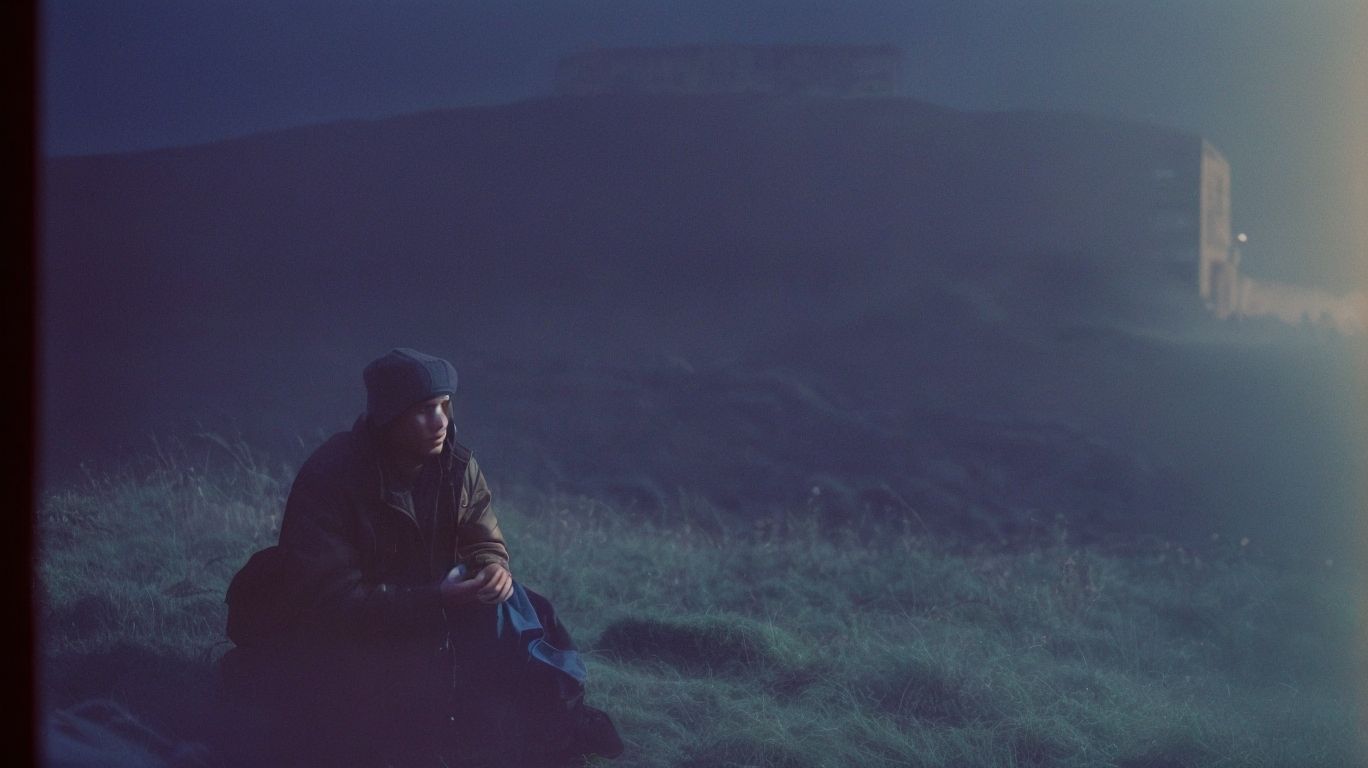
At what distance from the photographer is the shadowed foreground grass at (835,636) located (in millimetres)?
3701

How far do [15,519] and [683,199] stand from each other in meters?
18.9

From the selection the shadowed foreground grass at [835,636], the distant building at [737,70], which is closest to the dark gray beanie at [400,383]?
the shadowed foreground grass at [835,636]

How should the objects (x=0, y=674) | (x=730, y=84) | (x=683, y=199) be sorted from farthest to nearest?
(x=730, y=84)
(x=683, y=199)
(x=0, y=674)

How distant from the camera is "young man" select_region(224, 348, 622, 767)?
294cm

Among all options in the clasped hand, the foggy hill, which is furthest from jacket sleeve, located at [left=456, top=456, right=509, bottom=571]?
the foggy hill

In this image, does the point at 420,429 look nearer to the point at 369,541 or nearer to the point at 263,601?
the point at 369,541

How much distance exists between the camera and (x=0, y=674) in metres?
2.17

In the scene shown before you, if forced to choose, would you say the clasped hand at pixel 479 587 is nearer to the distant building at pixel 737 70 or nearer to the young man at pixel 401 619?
the young man at pixel 401 619

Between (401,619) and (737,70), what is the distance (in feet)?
70.4

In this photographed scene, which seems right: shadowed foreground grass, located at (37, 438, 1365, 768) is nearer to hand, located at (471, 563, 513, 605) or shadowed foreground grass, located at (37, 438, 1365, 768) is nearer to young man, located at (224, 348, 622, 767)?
young man, located at (224, 348, 622, 767)

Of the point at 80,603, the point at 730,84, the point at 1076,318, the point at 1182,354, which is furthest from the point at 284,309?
the point at 80,603

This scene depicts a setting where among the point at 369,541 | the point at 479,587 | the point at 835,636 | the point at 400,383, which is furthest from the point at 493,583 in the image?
the point at 835,636

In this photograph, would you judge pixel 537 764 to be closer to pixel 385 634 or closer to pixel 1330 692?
pixel 385 634

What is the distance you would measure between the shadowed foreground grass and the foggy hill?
410 centimetres
